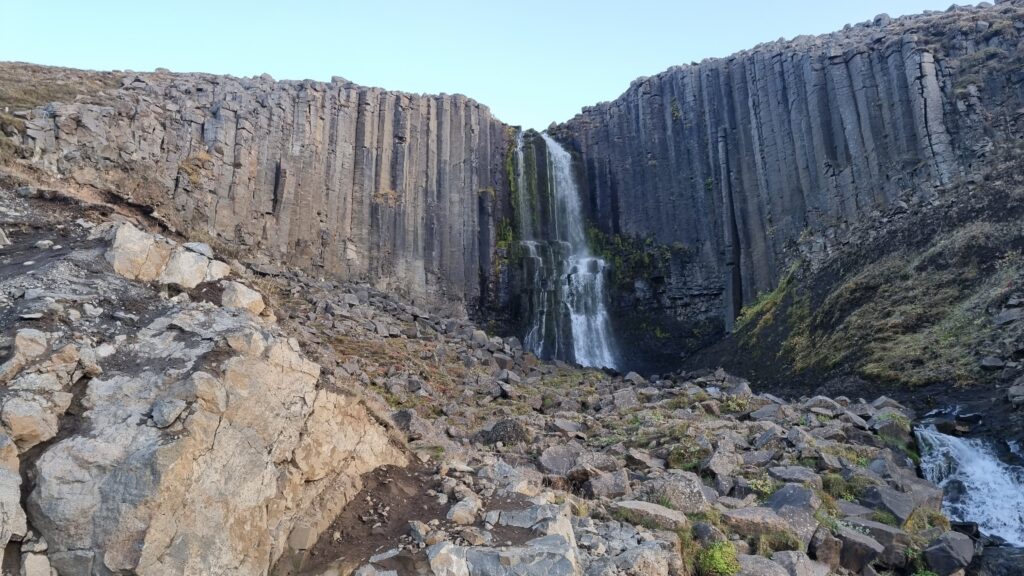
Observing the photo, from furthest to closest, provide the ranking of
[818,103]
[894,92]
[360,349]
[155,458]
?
[818,103]
[894,92]
[360,349]
[155,458]

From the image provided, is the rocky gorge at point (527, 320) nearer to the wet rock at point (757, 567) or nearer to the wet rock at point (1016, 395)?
the wet rock at point (757, 567)

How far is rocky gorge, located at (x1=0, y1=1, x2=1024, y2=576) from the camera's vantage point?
567 cm

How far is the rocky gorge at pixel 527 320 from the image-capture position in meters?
5.67

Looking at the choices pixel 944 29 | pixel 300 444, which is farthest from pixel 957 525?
pixel 944 29

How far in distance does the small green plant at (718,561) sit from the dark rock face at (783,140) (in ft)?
66.6

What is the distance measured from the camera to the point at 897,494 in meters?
10.5

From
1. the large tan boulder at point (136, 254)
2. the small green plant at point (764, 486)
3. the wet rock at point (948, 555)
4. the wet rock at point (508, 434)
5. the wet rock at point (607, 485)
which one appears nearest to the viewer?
the large tan boulder at point (136, 254)

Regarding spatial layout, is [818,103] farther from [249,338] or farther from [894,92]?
[249,338]

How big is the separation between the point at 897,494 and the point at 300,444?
9.07 m

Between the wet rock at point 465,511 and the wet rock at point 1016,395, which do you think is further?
the wet rock at point 1016,395

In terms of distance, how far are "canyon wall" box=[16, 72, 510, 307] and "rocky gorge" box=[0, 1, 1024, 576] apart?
14 cm

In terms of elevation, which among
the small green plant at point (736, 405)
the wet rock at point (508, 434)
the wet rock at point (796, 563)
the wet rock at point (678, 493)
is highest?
the small green plant at point (736, 405)

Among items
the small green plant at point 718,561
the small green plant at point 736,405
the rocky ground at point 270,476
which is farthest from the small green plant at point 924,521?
the small green plant at point 736,405

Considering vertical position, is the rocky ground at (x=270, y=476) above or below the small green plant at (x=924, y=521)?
above
